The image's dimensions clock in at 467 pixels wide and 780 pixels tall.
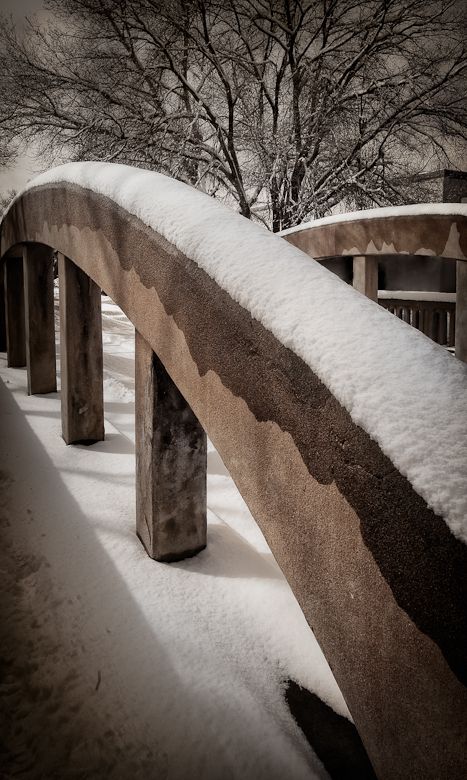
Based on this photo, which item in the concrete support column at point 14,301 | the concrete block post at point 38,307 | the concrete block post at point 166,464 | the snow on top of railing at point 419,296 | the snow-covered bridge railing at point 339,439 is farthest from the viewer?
the snow on top of railing at point 419,296

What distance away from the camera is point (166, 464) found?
2.21 metres

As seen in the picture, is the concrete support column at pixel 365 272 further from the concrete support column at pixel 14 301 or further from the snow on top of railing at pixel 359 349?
the snow on top of railing at pixel 359 349

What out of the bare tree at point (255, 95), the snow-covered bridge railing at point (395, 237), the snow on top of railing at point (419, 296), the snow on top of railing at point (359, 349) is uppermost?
the bare tree at point (255, 95)

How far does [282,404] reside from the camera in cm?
110

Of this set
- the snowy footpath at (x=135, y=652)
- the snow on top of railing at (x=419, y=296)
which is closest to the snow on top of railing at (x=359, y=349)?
the snowy footpath at (x=135, y=652)

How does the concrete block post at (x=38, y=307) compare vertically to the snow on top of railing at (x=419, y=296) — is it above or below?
below

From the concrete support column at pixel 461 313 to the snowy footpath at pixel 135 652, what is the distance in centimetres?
400

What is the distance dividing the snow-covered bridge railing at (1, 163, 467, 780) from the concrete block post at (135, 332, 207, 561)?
33 cm

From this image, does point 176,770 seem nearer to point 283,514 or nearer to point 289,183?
point 283,514

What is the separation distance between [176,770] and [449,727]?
1.01 metres

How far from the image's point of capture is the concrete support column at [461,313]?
5.40m

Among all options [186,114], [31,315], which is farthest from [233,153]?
[31,315]

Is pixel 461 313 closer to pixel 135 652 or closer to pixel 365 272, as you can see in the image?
pixel 365 272

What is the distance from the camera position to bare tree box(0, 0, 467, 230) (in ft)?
36.3
